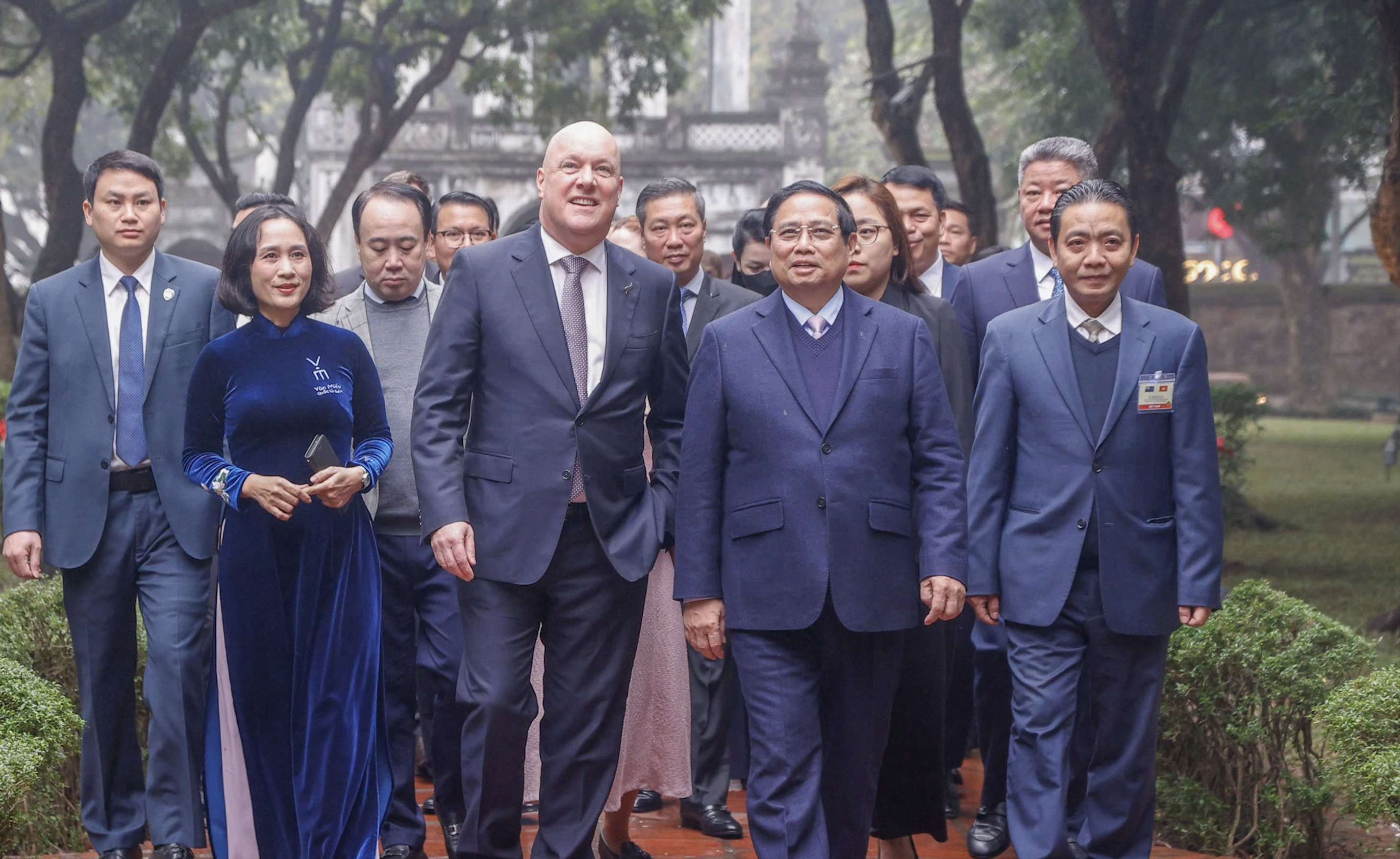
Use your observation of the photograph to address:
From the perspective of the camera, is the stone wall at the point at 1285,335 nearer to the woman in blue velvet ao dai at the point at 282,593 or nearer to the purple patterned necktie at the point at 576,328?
the purple patterned necktie at the point at 576,328

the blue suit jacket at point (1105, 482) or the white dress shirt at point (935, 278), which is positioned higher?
the white dress shirt at point (935, 278)

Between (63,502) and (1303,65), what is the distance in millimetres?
17529

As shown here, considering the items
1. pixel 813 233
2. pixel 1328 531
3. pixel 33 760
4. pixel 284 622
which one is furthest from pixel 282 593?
pixel 1328 531

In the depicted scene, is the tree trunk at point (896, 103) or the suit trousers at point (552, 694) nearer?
the suit trousers at point (552, 694)

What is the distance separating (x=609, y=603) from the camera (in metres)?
4.59

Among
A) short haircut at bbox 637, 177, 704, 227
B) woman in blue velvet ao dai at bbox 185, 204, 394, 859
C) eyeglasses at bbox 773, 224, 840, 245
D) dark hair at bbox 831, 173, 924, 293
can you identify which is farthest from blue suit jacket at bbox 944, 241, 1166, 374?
woman in blue velvet ao dai at bbox 185, 204, 394, 859

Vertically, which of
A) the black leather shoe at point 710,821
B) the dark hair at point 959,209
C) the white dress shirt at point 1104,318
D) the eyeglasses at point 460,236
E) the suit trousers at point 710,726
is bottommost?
the black leather shoe at point 710,821

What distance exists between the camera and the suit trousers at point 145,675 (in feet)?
16.1

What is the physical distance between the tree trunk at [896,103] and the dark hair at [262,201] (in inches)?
331

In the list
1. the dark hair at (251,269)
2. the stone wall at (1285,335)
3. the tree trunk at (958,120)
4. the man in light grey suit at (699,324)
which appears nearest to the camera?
the dark hair at (251,269)

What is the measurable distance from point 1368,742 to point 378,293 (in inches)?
133

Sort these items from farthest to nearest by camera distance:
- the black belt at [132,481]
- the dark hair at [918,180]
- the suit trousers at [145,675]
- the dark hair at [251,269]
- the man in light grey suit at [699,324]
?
the dark hair at [918,180] → the man in light grey suit at [699,324] → the black belt at [132,481] → the suit trousers at [145,675] → the dark hair at [251,269]

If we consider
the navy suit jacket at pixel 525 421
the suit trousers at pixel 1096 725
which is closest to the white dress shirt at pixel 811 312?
the navy suit jacket at pixel 525 421

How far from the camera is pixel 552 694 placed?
458 cm
